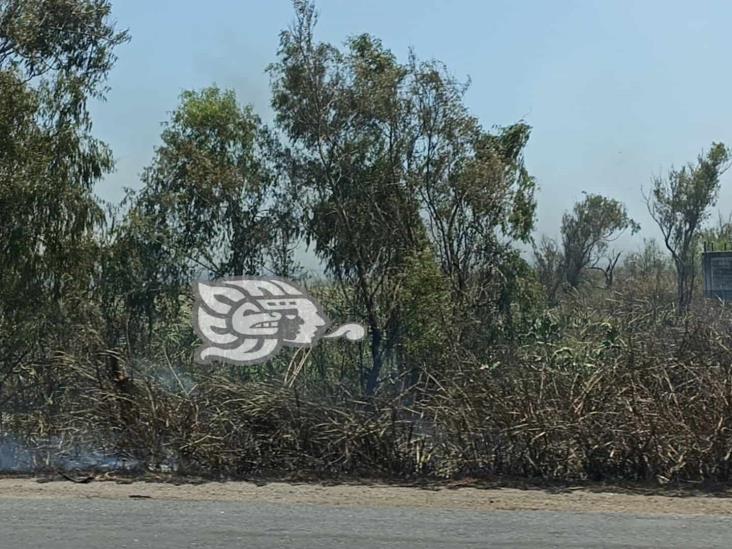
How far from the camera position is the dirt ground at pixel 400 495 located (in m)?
8.49

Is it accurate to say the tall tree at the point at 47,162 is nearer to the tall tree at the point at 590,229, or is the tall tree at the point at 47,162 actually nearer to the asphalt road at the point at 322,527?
the asphalt road at the point at 322,527

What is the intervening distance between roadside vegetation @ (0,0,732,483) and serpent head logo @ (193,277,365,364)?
0.35 metres

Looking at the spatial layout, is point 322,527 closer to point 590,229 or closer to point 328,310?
point 328,310

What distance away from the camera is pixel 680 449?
962cm

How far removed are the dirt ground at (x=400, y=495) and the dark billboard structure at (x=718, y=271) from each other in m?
21.3

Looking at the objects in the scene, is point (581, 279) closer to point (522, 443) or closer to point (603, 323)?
point (603, 323)

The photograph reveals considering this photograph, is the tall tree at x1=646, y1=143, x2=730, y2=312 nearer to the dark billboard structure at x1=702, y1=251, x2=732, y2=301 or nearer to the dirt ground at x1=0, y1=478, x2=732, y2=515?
the dark billboard structure at x1=702, y1=251, x2=732, y2=301

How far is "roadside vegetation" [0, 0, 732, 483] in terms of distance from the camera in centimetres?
1014

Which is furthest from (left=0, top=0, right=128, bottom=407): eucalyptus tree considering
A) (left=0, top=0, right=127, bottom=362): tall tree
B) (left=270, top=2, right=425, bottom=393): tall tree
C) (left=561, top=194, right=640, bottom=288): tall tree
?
(left=561, top=194, right=640, bottom=288): tall tree

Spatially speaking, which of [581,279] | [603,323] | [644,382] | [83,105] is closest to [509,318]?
[603,323]

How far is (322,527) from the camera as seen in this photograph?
7.50m

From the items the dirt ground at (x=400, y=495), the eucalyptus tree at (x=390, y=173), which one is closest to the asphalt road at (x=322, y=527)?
the dirt ground at (x=400, y=495)

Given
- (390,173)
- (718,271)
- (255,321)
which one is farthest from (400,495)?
(718,271)

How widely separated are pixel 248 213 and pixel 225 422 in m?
9.18
